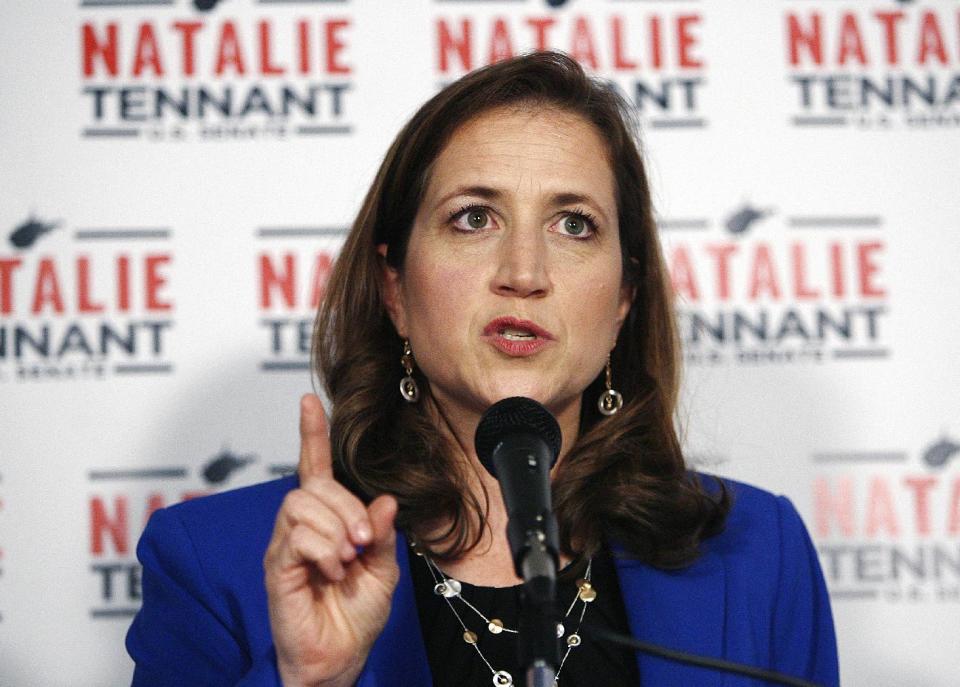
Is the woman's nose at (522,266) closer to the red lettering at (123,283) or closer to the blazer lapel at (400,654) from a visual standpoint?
the blazer lapel at (400,654)

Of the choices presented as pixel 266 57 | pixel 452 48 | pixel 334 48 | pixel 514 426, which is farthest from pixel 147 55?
pixel 514 426

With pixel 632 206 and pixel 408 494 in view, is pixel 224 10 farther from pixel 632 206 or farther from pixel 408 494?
pixel 408 494

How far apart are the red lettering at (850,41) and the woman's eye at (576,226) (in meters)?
0.85

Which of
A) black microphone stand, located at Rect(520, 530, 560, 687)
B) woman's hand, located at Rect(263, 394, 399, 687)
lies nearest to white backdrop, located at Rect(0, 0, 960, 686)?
woman's hand, located at Rect(263, 394, 399, 687)

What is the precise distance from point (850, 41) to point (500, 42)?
0.67 metres

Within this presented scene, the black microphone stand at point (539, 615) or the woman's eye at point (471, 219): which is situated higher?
the woman's eye at point (471, 219)

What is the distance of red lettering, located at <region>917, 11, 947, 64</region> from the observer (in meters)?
2.34

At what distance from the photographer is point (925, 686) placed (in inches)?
86.9

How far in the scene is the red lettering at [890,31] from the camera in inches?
91.8

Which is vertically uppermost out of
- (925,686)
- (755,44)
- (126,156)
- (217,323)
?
(755,44)

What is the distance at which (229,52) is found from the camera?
2256 mm

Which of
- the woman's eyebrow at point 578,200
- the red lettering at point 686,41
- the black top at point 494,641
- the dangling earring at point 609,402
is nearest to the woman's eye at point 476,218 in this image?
the woman's eyebrow at point 578,200

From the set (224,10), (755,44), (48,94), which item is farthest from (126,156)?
(755,44)

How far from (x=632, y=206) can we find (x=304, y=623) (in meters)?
0.95
